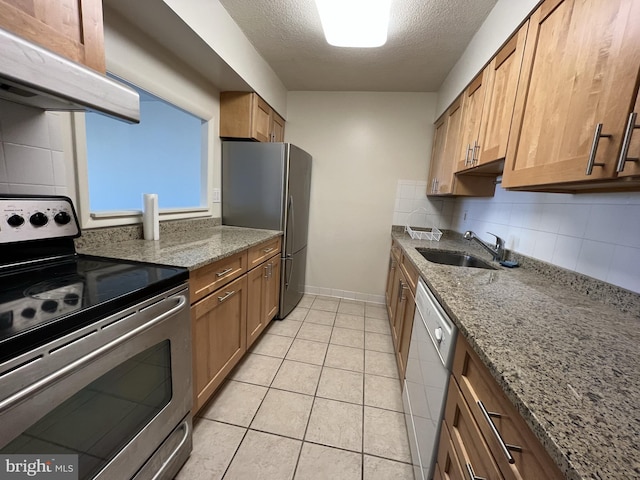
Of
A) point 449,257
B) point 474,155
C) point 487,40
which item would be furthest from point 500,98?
point 449,257

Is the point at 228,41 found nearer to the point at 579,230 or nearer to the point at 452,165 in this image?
the point at 452,165

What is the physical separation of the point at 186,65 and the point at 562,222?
8.21 feet

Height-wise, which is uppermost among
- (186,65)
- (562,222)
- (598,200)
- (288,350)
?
(186,65)

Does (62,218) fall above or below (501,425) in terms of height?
above

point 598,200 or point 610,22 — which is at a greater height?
point 610,22

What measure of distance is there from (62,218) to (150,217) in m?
0.46

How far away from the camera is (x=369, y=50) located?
6.63 feet

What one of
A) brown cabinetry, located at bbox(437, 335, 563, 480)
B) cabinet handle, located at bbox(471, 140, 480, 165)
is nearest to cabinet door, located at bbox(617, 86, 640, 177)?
brown cabinetry, located at bbox(437, 335, 563, 480)

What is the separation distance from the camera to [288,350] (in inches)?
81.8

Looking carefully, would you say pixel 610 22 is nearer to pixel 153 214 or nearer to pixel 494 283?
pixel 494 283

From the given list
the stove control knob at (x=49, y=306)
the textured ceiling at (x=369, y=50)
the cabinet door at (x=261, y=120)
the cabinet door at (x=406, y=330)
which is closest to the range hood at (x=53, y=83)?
the stove control knob at (x=49, y=306)

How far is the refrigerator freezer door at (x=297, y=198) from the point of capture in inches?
91.5

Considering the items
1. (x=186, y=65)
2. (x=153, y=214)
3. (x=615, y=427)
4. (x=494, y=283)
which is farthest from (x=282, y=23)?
(x=615, y=427)
